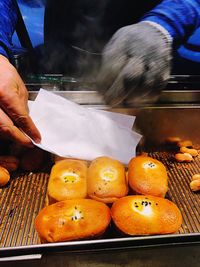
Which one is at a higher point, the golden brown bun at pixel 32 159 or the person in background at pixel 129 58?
the person in background at pixel 129 58

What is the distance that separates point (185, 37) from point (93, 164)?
0.79 m

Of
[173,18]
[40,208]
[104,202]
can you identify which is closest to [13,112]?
[40,208]

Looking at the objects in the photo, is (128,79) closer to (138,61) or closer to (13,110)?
(138,61)

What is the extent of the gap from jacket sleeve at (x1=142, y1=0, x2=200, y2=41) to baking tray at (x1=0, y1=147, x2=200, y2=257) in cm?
66

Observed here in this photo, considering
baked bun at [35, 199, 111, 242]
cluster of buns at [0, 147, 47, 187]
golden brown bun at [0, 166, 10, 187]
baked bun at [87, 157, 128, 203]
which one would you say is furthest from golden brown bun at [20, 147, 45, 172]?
baked bun at [35, 199, 111, 242]

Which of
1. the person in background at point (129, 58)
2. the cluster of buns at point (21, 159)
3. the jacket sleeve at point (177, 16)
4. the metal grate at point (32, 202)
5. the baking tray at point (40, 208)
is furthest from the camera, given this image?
the cluster of buns at point (21, 159)

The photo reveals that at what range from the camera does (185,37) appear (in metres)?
1.50

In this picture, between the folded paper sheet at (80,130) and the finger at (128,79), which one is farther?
the folded paper sheet at (80,130)

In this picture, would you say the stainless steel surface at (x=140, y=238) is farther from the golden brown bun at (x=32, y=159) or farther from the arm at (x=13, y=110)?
the arm at (x=13, y=110)

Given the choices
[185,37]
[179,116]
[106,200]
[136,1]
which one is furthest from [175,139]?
[136,1]

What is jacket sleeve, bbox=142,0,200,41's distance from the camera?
1348mm

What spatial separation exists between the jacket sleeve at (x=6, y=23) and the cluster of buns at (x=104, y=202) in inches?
26.9

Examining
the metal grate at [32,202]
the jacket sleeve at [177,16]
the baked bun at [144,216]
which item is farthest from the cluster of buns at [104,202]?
the jacket sleeve at [177,16]

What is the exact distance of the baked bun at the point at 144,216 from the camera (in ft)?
3.34
